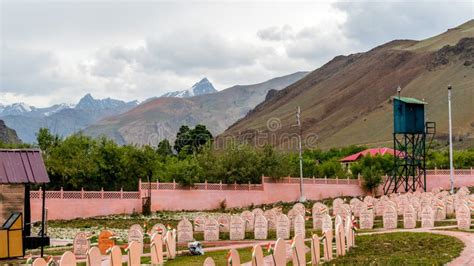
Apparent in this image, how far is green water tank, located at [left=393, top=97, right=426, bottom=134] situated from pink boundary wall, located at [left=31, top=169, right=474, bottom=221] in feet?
18.1

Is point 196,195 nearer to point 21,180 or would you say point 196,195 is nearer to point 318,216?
point 318,216

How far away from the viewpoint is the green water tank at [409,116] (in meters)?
56.9

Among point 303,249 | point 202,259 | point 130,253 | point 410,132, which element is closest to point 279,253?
point 303,249

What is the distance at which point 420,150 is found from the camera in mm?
59250

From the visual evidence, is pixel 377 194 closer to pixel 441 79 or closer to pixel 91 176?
pixel 91 176

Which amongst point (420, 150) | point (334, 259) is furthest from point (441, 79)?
point (334, 259)

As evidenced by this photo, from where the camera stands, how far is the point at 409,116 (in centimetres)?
5709

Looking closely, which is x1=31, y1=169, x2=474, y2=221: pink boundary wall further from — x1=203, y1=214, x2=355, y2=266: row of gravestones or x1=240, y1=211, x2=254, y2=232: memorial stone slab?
x1=203, y1=214, x2=355, y2=266: row of gravestones

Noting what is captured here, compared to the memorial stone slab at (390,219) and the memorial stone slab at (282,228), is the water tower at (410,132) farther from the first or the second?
the memorial stone slab at (282,228)

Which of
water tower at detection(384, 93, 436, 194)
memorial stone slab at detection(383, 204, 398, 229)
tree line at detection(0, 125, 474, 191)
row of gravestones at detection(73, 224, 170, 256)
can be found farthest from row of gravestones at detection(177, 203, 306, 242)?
water tower at detection(384, 93, 436, 194)

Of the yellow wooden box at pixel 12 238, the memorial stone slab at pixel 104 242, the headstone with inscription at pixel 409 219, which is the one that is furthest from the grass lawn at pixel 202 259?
the headstone with inscription at pixel 409 219

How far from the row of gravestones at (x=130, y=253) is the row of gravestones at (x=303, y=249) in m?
2.68

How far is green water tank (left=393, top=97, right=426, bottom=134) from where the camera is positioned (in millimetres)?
56875

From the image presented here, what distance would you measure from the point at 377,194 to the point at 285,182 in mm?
7905
